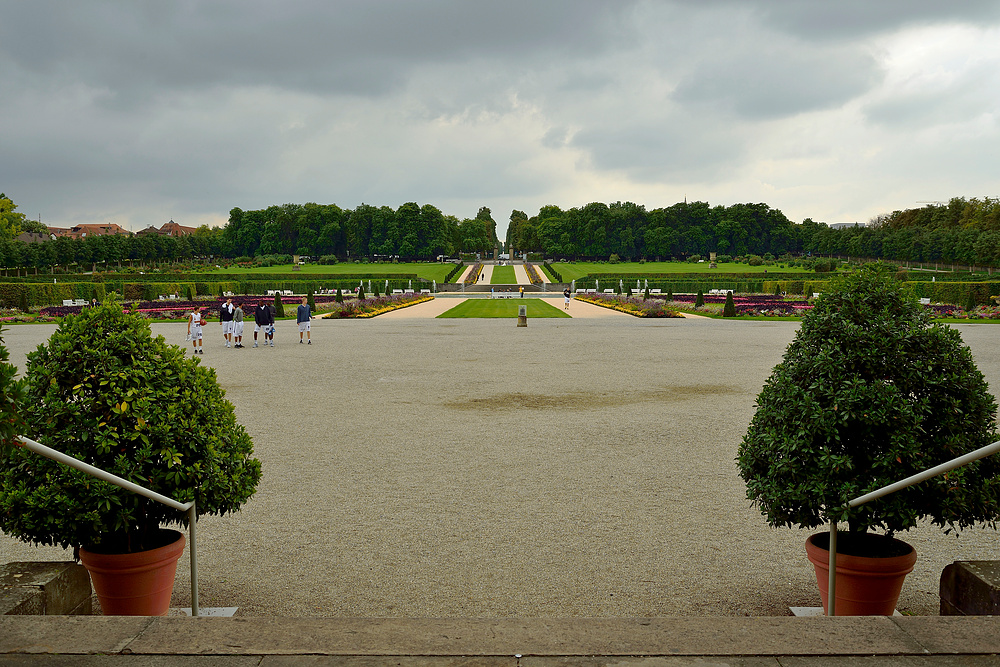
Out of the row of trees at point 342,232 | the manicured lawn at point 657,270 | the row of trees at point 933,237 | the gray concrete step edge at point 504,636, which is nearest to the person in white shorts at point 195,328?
the gray concrete step edge at point 504,636

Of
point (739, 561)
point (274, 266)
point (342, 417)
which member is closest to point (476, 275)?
point (274, 266)

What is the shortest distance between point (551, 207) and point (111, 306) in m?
151

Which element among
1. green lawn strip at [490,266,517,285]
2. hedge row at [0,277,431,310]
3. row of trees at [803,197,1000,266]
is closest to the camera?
hedge row at [0,277,431,310]

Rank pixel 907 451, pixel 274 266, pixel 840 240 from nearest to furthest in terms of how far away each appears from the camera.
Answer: pixel 907 451 < pixel 274 266 < pixel 840 240

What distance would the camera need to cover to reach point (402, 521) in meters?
6.30

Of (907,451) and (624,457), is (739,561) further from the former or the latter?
(624,457)

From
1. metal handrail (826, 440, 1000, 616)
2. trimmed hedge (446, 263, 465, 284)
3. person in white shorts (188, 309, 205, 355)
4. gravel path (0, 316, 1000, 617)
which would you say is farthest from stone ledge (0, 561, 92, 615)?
trimmed hedge (446, 263, 465, 284)

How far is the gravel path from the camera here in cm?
482

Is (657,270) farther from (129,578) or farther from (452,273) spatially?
(129,578)

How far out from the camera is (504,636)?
3.18 metres

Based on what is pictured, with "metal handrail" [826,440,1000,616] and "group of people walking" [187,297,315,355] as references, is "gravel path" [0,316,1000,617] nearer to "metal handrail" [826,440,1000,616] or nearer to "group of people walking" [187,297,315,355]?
"metal handrail" [826,440,1000,616]

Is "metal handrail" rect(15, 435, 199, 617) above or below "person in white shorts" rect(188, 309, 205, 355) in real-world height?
above

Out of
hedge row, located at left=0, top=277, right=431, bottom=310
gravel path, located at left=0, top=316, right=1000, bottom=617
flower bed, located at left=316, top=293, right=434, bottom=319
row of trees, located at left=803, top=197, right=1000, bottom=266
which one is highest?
row of trees, located at left=803, top=197, right=1000, bottom=266

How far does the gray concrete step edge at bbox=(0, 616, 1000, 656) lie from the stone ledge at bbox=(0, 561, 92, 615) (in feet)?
0.80
